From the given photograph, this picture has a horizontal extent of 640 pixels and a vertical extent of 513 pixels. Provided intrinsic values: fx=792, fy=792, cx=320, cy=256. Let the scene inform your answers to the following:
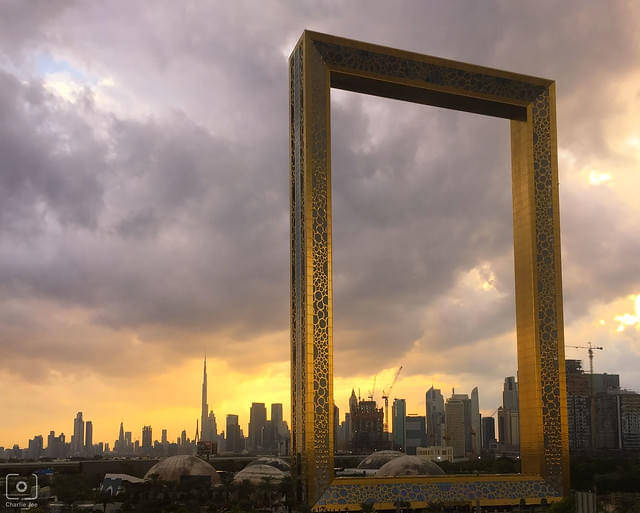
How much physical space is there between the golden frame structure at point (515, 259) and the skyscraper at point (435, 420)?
34595 mm

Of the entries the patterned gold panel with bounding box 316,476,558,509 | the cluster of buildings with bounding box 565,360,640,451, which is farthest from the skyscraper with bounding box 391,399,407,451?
the patterned gold panel with bounding box 316,476,558,509

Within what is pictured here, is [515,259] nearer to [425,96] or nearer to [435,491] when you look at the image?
[425,96]

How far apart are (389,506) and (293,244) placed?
609cm

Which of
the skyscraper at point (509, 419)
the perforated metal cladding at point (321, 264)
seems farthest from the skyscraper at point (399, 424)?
the perforated metal cladding at point (321, 264)

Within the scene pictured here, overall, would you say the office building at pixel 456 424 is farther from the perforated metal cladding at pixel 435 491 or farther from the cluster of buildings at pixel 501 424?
the perforated metal cladding at pixel 435 491

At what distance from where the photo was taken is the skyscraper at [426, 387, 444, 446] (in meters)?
53.7

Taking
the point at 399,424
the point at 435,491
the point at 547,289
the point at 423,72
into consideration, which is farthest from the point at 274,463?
the point at 399,424

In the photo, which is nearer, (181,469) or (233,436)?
(181,469)

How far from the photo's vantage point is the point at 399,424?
53.8 m

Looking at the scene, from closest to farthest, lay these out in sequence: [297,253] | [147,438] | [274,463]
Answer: [297,253] → [274,463] → [147,438]

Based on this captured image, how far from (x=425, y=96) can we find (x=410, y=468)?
10.7 m

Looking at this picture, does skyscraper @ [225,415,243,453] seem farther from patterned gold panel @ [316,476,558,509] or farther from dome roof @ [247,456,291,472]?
patterned gold panel @ [316,476,558,509]

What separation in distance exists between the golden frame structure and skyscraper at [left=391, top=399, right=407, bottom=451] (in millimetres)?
32498

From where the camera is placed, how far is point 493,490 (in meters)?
18.2
